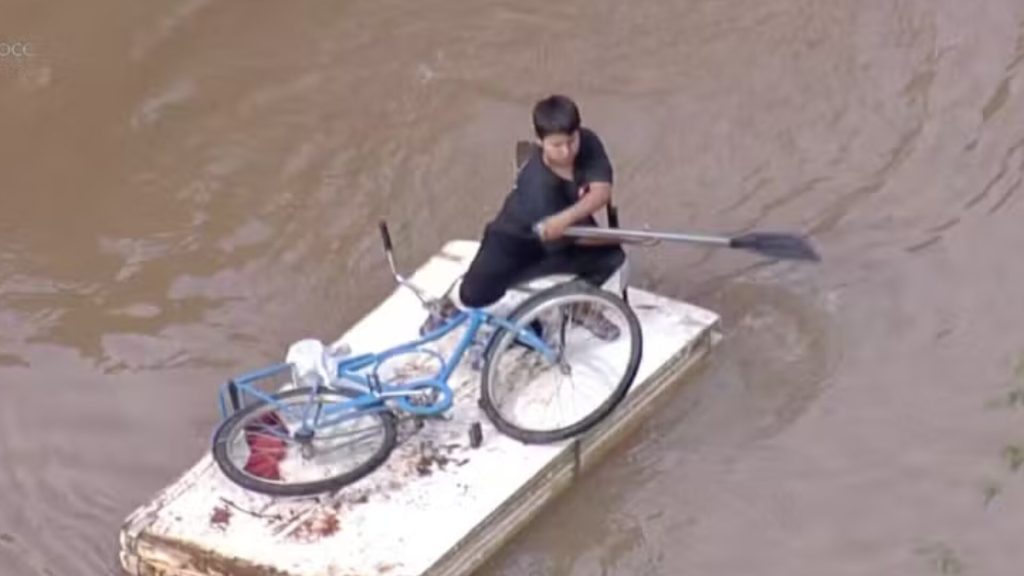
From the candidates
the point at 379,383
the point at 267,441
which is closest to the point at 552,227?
the point at 379,383

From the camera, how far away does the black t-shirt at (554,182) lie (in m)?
9.15

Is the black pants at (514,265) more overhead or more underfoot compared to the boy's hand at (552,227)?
more underfoot

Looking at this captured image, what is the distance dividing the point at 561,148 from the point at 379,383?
1170 millimetres

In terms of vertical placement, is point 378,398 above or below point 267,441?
above

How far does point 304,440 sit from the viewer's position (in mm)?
9125

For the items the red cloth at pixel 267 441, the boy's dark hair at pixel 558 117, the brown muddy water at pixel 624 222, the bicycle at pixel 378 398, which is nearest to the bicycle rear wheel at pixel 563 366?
the bicycle at pixel 378 398

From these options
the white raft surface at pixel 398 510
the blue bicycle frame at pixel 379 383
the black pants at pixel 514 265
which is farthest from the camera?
the black pants at pixel 514 265

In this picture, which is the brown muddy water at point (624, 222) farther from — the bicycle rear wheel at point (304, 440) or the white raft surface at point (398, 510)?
the bicycle rear wheel at point (304, 440)

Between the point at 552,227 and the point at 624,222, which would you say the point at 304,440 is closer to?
the point at 552,227

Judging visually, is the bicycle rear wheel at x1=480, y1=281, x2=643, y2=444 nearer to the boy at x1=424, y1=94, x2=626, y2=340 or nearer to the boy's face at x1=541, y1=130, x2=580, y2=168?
the boy at x1=424, y1=94, x2=626, y2=340

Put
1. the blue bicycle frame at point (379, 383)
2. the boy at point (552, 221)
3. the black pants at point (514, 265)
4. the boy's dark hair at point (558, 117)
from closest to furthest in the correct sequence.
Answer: the boy's dark hair at point (558, 117) < the boy at point (552, 221) < the blue bicycle frame at point (379, 383) < the black pants at point (514, 265)

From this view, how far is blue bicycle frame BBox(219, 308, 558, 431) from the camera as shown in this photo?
30.0 feet

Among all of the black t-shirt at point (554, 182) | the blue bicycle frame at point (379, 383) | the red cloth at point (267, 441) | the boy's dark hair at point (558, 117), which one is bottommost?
the red cloth at point (267, 441)

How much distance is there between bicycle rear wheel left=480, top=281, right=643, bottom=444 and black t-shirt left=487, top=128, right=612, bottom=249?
29cm
